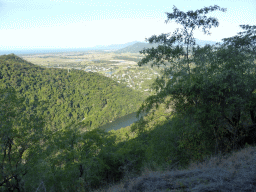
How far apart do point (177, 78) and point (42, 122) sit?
6.77m

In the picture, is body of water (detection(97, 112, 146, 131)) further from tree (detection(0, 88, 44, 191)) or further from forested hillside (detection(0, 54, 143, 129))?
tree (detection(0, 88, 44, 191))

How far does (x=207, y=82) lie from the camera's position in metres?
4.69

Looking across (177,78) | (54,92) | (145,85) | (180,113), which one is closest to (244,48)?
(177,78)

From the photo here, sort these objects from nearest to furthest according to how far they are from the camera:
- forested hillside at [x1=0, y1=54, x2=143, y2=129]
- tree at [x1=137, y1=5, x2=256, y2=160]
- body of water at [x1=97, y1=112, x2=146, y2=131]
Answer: tree at [x1=137, y1=5, x2=256, y2=160], body of water at [x1=97, y1=112, x2=146, y2=131], forested hillside at [x1=0, y1=54, x2=143, y2=129]

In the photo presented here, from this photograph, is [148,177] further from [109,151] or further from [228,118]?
[109,151]

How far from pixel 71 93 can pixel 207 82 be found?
8019cm

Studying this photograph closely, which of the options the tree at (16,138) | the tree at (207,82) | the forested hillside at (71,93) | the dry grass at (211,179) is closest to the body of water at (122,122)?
the forested hillside at (71,93)

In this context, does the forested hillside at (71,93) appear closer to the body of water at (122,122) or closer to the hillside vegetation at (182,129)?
the body of water at (122,122)

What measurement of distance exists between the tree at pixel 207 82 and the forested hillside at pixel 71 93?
180ft

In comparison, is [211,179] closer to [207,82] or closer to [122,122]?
[207,82]

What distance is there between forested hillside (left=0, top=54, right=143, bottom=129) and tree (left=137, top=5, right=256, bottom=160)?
55.0 metres

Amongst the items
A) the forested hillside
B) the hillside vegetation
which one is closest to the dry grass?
the hillside vegetation

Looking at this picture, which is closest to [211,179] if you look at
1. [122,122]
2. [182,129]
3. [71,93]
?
[182,129]

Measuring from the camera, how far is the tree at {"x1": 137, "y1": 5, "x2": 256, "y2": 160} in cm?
488
